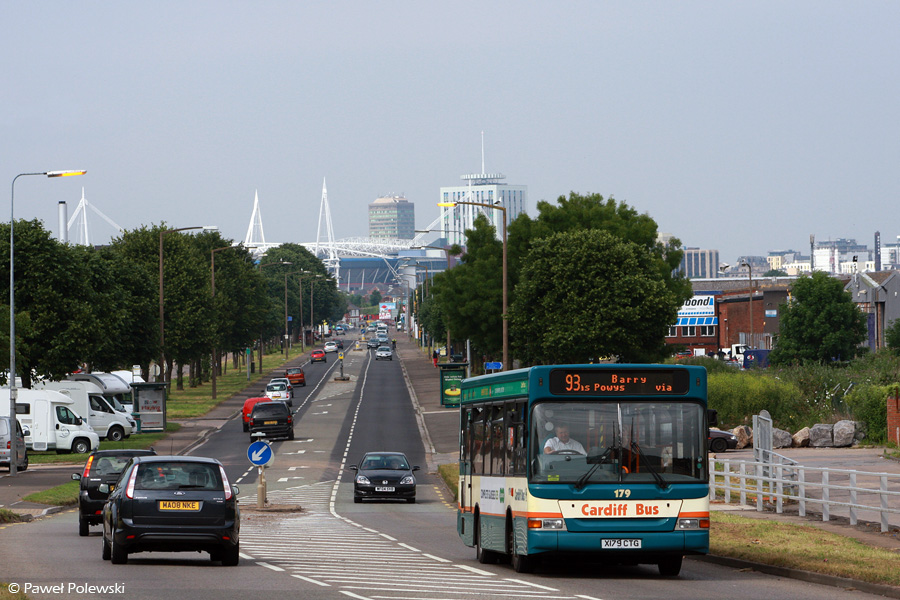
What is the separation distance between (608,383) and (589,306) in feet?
116

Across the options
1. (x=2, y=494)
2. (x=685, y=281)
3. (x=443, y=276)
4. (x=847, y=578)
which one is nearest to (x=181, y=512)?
(x=847, y=578)

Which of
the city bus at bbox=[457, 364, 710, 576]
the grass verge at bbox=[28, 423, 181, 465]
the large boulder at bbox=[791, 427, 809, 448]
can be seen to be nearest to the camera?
the city bus at bbox=[457, 364, 710, 576]

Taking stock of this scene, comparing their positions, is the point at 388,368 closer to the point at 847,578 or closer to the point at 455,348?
the point at 455,348

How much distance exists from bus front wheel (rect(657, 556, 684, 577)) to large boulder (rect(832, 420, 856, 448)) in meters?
30.7

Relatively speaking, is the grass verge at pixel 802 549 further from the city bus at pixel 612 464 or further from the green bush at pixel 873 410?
the green bush at pixel 873 410

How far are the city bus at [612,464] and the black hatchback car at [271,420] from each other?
4003cm

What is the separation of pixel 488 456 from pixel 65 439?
114ft

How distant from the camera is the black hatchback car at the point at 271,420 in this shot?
54.8m

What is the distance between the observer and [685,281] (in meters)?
69.9

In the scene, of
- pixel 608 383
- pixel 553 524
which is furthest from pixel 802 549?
pixel 553 524

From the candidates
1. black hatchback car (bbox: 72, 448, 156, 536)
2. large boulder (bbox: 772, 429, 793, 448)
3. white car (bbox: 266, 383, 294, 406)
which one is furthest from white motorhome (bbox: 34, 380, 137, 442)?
black hatchback car (bbox: 72, 448, 156, 536)

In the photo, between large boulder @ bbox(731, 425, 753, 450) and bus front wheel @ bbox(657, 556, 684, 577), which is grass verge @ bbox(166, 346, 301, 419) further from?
bus front wheel @ bbox(657, 556, 684, 577)

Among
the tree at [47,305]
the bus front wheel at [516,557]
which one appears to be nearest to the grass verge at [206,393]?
the tree at [47,305]

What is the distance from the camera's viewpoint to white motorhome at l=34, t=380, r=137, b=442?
5328 cm
